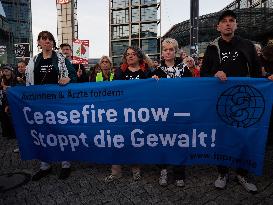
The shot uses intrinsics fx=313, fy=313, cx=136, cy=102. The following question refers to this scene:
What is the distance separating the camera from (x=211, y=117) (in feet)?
12.8

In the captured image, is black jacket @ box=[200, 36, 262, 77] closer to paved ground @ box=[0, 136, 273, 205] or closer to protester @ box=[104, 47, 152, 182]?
protester @ box=[104, 47, 152, 182]

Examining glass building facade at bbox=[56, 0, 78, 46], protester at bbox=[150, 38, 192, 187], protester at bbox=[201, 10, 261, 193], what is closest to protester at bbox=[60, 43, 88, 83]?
protester at bbox=[150, 38, 192, 187]

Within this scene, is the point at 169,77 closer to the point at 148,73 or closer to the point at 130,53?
the point at 148,73

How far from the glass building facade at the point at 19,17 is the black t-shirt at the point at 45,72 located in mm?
57233

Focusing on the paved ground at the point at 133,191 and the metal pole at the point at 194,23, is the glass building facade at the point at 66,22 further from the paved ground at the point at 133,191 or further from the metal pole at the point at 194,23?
the paved ground at the point at 133,191

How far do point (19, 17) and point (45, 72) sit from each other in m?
60.7

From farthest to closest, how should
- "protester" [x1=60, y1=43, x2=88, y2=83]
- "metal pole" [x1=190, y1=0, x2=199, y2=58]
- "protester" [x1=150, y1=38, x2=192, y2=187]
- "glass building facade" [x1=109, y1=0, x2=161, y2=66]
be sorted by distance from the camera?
"glass building facade" [x1=109, y1=0, x2=161, y2=66], "metal pole" [x1=190, y1=0, x2=199, y2=58], "protester" [x1=60, y1=43, x2=88, y2=83], "protester" [x1=150, y1=38, x2=192, y2=187]

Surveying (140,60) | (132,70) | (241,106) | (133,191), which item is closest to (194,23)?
(140,60)

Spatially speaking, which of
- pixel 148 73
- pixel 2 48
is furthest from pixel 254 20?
pixel 148 73

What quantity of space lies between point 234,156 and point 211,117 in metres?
0.56

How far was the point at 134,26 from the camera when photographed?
72.8 m

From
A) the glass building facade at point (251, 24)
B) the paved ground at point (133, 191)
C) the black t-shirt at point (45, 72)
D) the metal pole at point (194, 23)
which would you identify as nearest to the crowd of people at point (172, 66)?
the black t-shirt at point (45, 72)

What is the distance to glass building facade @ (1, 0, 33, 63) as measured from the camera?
5841 centimetres

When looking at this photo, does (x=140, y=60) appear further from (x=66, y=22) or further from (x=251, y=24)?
(x=66, y=22)
